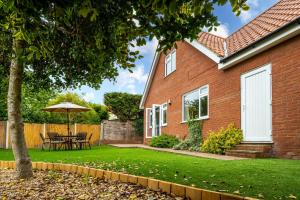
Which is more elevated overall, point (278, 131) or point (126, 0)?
point (126, 0)

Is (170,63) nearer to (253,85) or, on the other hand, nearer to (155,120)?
(155,120)

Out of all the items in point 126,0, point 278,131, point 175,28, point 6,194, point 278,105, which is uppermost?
point 126,0

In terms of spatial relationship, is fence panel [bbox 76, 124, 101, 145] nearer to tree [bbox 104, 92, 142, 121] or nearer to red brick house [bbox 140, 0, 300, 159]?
tree [bbox 104, 92, 142, 121]

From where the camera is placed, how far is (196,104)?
1708cm

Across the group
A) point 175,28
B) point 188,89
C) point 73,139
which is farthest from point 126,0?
point 73,139

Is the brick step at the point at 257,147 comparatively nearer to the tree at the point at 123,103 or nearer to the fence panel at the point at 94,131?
the fence panel at the point at 94,131

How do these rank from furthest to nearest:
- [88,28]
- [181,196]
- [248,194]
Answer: [88,28]
[181,196]
[248,194]

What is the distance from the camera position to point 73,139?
21.1 m

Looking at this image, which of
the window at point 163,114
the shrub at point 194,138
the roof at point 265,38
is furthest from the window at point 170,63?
the shrub at point 194,138

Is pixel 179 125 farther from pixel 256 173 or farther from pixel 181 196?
pixel 181 196

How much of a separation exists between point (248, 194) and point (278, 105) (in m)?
6.44

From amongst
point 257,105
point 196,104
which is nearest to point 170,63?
point 196,104

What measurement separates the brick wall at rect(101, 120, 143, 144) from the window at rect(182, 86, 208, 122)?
9982mm

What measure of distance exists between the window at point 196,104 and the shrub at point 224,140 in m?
2.49
